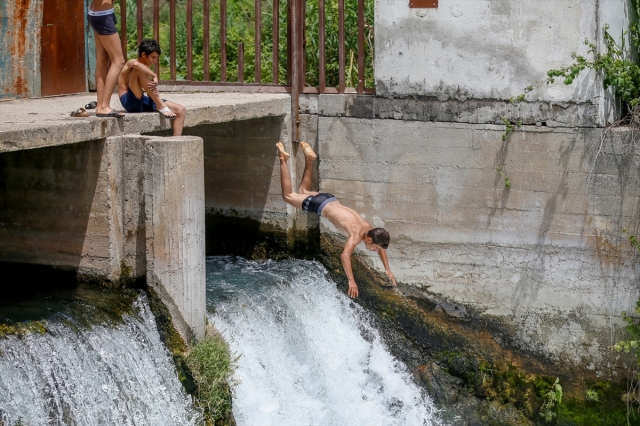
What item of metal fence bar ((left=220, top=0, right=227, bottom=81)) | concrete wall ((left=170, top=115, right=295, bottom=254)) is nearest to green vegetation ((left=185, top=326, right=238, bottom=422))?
concrete wall ((left=170, top=115, right=295, bottom=254))

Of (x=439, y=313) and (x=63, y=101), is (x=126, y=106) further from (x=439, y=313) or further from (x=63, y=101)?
(x=439, y=313)

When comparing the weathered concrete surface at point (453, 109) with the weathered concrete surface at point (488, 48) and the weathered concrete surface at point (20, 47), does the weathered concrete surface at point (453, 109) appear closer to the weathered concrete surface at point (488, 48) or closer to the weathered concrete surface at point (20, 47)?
the weathered concrete surface at point (488, 48)

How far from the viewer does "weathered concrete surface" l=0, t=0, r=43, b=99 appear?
38.0 feet

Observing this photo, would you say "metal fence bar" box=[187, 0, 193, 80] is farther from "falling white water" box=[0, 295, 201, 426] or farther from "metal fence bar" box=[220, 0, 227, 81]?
"falling white water" box=[0, 295, 201, 426]

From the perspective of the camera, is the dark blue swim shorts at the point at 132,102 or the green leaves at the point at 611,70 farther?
the green leaves at the point at 611,70

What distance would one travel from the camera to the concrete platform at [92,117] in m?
8.06

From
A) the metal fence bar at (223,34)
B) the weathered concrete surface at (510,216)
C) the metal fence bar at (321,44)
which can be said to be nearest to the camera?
the weathered concrete surface at (510,216)

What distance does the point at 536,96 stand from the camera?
1050 centimetres

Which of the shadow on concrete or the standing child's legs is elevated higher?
the standing child's legs

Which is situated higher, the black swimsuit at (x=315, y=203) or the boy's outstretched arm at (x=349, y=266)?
the black swimsuit at (x=315, y=203)

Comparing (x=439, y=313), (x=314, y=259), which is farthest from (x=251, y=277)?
(x=439, y=313)

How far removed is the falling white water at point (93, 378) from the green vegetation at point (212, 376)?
168mm

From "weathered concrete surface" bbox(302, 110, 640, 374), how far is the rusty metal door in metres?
3.54

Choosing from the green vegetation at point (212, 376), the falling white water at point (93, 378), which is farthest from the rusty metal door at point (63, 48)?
the green vegetation at point (212, 376)
